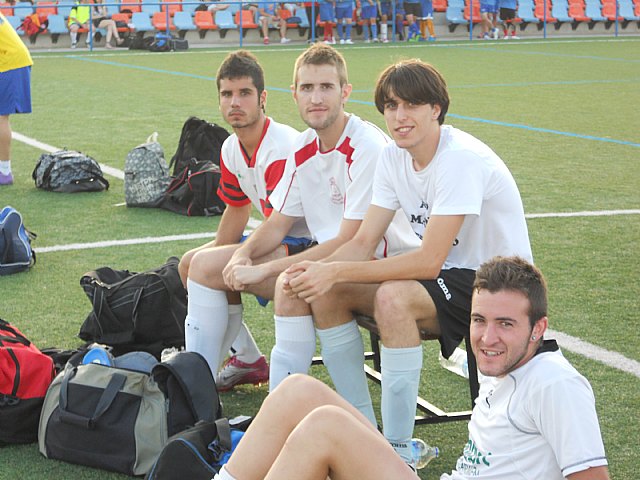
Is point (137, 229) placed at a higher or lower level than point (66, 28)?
lower

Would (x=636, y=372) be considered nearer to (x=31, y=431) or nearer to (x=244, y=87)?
(x=244, y=87)

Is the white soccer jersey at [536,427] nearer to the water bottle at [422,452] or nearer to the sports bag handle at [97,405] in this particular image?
the water bottle at [422,452]

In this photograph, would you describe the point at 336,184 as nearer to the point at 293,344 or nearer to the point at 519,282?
the point at 293,344

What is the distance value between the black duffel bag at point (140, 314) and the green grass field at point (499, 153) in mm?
382

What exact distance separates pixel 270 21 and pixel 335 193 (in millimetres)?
26215

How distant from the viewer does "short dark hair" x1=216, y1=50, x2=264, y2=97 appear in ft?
16.5

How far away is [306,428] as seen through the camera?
3062 millimetres

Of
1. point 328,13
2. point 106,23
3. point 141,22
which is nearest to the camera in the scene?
point 106,23

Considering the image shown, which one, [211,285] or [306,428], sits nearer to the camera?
[306,428]

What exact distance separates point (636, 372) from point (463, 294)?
141cm

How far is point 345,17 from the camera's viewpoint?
29688mm

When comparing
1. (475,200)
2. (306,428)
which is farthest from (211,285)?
(306,428)

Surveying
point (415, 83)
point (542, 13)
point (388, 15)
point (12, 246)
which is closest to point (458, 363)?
point (415, 83)

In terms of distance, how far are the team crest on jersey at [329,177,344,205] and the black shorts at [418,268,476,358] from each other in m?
0.82
